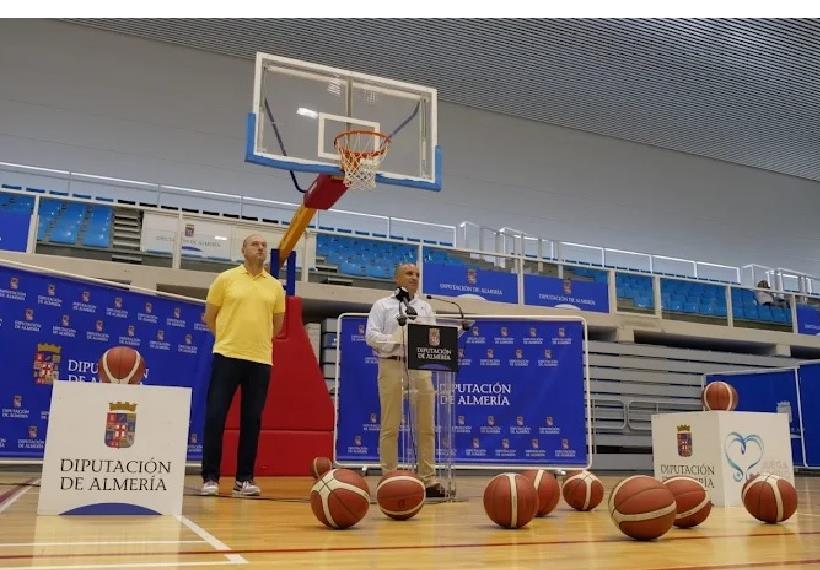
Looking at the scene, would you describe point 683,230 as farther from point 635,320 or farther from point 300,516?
point 300,516

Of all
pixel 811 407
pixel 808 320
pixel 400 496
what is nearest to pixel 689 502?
pixel 400 496

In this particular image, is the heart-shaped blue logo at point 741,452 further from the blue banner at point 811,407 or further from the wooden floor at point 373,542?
the blue banner at point 811,407

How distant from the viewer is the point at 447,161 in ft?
52.7

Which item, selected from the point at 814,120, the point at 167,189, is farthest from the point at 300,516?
the point at 814,120

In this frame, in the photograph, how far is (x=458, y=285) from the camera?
11898 mm

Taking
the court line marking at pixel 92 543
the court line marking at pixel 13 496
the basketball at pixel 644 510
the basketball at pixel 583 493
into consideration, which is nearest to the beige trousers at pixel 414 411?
the basketball at pixel 583 493

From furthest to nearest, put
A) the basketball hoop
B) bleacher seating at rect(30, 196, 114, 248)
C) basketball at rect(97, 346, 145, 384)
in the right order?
bleacher seating at rect(30, 196, 114, 248) → the basketball hoop → basketball at rect(97, 346, 145, 384)

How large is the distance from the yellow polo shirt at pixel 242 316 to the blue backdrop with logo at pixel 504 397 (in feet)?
9.81

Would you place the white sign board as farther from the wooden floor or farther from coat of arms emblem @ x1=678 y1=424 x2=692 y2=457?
coat of arms emblem @ x1=678 y1=424 x2=692 y2=457

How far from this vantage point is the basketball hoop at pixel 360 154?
568 cm

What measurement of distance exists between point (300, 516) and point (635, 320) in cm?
1065

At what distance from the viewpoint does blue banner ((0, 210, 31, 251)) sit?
31.8 ft

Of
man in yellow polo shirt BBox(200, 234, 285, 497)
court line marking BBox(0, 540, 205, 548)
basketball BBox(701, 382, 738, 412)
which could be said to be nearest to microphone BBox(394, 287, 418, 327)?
man in yellow polo shirt BBox(200, 234, 285, 497)

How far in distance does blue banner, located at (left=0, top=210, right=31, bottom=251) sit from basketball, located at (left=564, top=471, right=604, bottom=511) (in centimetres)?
836
